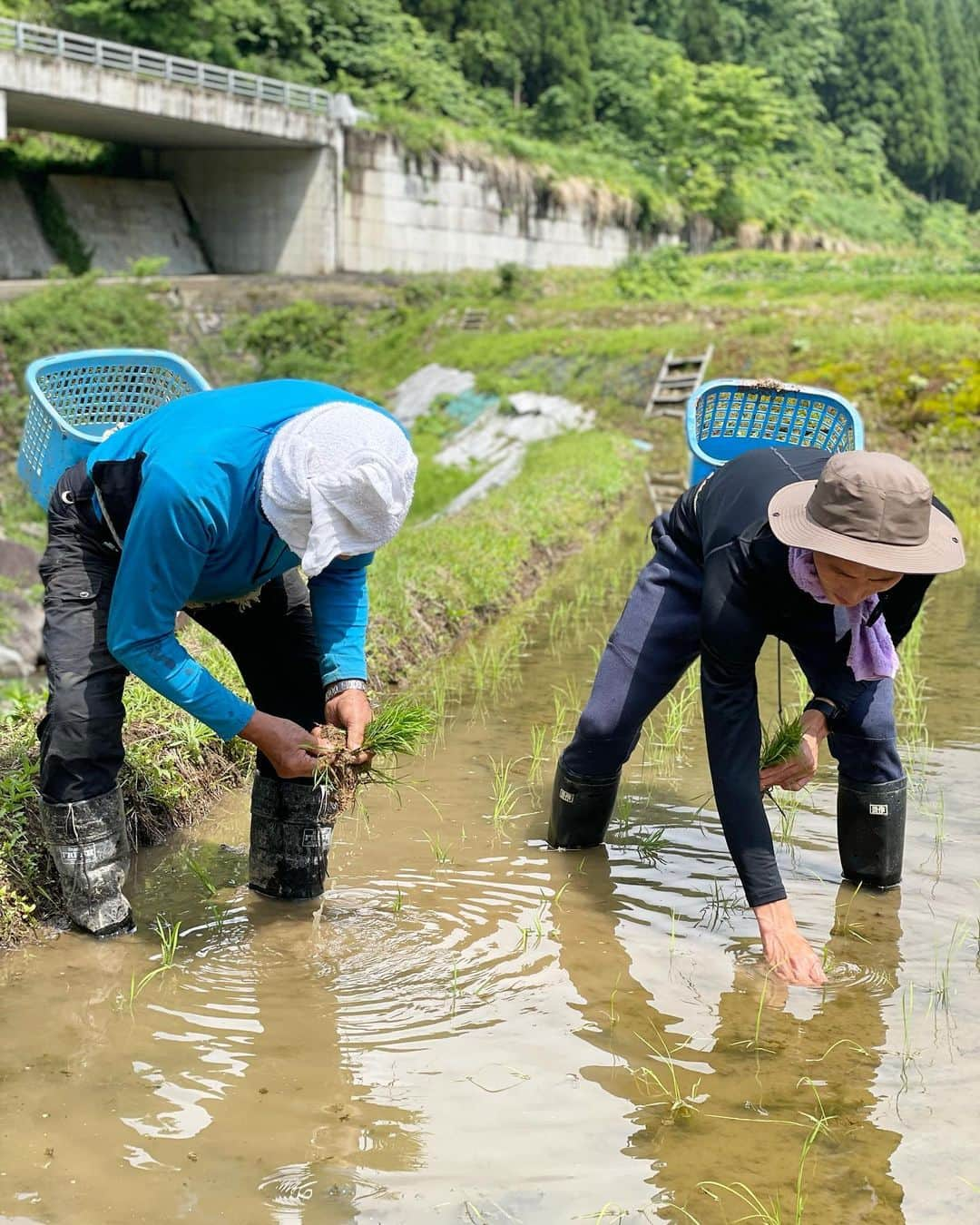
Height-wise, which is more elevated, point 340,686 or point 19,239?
point 340,686

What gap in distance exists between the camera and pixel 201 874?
10.8 feet

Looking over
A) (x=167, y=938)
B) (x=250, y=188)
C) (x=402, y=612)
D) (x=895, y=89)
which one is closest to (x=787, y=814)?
(x=167, y=938)

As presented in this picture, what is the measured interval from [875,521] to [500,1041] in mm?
1246

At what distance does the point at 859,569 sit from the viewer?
7.89ft

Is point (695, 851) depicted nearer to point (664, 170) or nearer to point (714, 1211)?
point (714, 1211)

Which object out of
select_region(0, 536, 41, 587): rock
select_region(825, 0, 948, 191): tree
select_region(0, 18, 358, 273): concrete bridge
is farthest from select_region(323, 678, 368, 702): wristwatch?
select_region(825, 0, 948, 191): tree

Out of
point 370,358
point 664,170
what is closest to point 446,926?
point 370,358

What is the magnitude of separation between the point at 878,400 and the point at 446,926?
11101 millimetres

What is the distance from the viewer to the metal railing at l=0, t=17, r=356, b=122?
63.4 ft

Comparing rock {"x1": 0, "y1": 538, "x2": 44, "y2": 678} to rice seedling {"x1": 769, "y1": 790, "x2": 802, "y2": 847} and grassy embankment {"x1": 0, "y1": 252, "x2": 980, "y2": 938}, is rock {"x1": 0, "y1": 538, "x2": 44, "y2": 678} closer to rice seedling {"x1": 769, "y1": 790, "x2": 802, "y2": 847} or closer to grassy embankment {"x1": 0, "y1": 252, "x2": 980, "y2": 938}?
grassy embankment {"x1": 0, "y1": 252, "x2": 980, "y2": 938}

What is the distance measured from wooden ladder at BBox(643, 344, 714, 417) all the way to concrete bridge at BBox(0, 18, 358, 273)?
976 centimetres

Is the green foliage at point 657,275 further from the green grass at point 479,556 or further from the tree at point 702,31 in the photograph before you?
the tree at point 702,31

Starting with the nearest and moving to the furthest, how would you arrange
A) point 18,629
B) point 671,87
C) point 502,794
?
1. point 502,794
2. point 18,629
3. point 671,87

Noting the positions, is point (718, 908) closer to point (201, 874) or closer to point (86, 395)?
point (201, 874)
